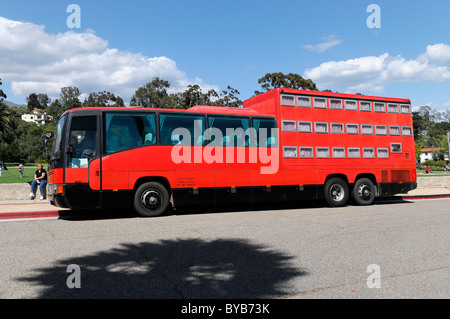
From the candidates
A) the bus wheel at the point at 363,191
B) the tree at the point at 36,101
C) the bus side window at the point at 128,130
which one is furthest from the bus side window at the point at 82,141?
the tree at the point at 36,101

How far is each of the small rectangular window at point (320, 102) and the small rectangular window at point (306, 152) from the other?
1.58 meters

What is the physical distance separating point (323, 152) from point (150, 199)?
6.10 metres

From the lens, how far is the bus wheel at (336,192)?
12305 millimetres

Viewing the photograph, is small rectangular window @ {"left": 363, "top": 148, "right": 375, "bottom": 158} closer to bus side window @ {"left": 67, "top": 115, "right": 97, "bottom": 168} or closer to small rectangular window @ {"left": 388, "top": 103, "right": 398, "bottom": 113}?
small rectangular window @ {"left": 388, "top": 103, "right": 398, "bottom": 113}

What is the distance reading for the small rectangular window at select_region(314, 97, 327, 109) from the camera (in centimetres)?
1231

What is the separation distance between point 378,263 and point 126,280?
344 centimetres

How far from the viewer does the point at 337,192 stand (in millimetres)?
12594

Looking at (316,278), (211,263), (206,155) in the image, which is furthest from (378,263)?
(206,155)

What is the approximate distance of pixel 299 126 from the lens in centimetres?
1195

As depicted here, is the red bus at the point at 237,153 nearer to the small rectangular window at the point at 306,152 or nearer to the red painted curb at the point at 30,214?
the small rectangular window at the point at 306,152

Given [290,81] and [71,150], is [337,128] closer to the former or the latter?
[71,150]

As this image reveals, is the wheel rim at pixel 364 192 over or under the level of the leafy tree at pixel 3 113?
under
